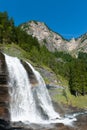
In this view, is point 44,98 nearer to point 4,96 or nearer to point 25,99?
point 25,99

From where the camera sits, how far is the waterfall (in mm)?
68000

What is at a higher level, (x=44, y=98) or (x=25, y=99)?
(x=44, y=98)

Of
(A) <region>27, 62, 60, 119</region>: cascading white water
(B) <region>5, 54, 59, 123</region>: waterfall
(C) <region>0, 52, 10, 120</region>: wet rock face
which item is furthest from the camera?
(A) <region>27, 62, 60, 119</region>: cascading white water

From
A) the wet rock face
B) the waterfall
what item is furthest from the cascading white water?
the wet rock face

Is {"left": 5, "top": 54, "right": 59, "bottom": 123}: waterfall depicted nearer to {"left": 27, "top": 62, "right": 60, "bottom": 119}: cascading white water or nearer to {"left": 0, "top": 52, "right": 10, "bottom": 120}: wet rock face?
{"left": 27, "top": 62, "right": 60, "bottom": 119}: cascading white water

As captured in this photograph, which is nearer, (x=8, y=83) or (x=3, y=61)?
(x=8, y=83)

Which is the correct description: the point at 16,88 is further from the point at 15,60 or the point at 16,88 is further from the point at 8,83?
the point at 15,60

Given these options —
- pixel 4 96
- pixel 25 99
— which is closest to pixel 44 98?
pixel 25 99

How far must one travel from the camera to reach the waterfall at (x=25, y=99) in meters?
68.0

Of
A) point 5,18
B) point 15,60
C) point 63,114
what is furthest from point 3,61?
point 5,18

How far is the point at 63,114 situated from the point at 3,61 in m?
23.0

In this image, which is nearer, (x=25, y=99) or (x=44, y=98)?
(x=25, y=99)

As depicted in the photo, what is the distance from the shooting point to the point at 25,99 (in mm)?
72375

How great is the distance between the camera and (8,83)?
224 ft
